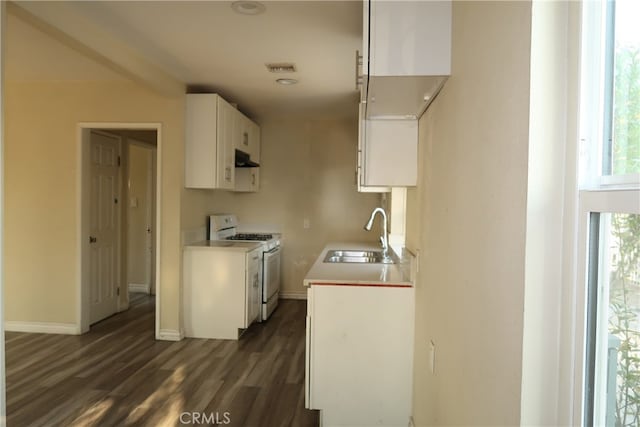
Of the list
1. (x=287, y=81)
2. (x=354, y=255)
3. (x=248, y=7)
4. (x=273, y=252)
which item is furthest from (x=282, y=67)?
(x=273, y=252)

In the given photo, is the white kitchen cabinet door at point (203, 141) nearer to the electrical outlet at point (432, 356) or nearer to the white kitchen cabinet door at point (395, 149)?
the white kitchen cabinet door at point (395, 149)

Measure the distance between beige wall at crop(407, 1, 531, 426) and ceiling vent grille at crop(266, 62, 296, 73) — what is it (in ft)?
5.99

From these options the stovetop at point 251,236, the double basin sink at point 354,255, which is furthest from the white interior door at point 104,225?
the double basin sink at point 354,255

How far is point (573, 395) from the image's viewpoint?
79cm

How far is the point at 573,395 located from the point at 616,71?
0.58 metres

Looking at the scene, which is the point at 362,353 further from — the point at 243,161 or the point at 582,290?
the point at 243,161

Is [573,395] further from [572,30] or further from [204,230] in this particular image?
[204,230]

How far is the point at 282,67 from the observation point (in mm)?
3439

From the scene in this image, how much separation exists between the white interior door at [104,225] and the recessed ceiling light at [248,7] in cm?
269

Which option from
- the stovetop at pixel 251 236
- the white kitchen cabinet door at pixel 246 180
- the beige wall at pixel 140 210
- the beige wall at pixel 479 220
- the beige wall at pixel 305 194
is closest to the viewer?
the beige wall at pixel 479 220

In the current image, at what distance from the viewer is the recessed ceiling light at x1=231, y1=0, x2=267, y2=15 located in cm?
232

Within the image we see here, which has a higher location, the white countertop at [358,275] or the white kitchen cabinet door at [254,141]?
the white kitchen cabinet door at [254,141]

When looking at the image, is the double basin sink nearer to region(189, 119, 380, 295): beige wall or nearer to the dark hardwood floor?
the dark hardwood floor

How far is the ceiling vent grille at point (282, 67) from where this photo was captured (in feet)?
11.1
